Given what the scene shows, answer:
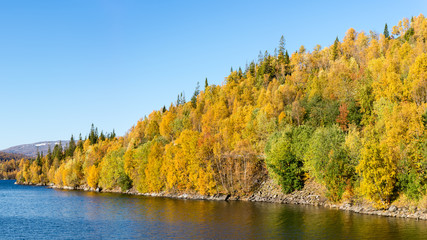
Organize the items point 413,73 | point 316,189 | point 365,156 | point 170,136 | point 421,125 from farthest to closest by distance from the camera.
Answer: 1. point 170,136
2. point 413,73
3. point 316,189
4. point 421,125
5. point 365,156

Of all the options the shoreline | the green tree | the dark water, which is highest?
the green tree

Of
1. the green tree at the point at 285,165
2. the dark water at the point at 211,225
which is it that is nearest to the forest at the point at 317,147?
the green tree at the point at 285,165

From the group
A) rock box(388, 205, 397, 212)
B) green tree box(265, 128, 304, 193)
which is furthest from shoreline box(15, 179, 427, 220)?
green tree box(265, 128, 304, 193)

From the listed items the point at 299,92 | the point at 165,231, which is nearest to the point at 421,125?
the point at 165,231

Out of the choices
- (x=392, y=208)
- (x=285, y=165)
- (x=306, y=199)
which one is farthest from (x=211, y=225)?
(x=285, y=165)

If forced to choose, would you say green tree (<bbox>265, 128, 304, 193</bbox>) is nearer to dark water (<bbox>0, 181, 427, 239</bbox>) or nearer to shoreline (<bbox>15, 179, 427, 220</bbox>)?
shoreline (<bbox>15, 179, 427, 220</bbox>)

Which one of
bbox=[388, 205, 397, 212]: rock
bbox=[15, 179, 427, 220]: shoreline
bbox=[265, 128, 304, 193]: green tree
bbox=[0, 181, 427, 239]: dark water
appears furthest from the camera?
bbox=[265, 128, 304, 193]: green tree

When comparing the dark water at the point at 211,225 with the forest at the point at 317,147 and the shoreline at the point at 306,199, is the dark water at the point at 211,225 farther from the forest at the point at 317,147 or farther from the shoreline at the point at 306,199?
the forest at the point at 317,147

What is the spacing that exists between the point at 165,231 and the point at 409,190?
44.2 metres

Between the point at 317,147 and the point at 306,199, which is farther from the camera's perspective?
the point at 306,199

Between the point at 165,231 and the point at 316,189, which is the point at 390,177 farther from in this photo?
the point at 165,231

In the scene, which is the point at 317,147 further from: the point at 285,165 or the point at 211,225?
the point at 211,225

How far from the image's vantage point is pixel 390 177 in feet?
212

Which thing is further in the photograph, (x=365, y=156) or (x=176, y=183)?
(x=176, y=183)
